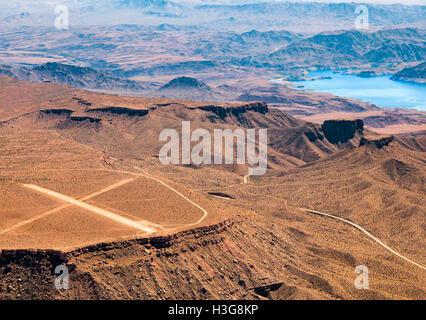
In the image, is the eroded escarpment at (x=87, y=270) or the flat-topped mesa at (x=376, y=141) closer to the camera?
the eroded escarpment at (x=87, y=270)

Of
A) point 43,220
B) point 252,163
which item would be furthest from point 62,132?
point 43,220

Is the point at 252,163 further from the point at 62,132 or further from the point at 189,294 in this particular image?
the point at 189,294
